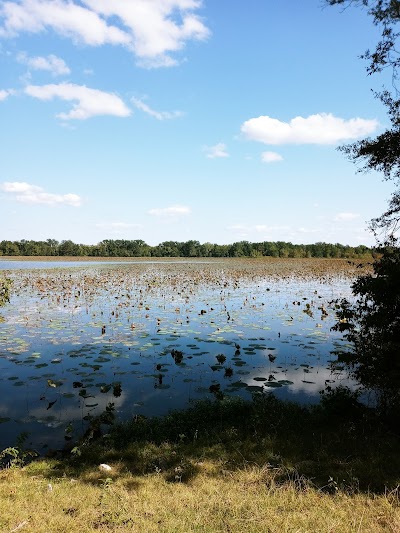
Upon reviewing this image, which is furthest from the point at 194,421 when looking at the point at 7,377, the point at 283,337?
the point at 283,337

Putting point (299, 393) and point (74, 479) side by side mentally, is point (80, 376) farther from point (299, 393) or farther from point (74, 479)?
point (299, 393)

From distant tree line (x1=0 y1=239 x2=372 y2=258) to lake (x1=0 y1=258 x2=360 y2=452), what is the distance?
359 feet

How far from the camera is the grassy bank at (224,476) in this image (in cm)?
462

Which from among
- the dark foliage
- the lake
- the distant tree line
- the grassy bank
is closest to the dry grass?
the grassy bank

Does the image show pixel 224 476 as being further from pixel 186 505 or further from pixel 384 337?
pixel 384 337

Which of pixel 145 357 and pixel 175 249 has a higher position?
pixel 175 249

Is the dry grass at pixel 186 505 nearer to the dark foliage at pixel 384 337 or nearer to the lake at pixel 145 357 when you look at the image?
the lake at pixel 145 357

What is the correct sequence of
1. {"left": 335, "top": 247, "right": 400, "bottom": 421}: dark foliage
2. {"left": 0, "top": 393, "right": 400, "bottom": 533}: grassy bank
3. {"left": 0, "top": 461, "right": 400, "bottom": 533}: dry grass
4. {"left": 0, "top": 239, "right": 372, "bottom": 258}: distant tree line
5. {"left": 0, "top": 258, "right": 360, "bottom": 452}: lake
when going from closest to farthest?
{"left": 0, "top": 461, "right": 400, "bottom": 533}: dry grass < {"left": 0, "top": 393, "right": 400, "bottom": 533}: grassy bank < {"left": 335, "top": 247, "right": 400, "bottom": 421}: dark foliage < {"left": 0, "top": 258, "right": 360, "bottom": 452}: lake < {"left": 0, "top": 239, "right": 372, "bottom": 258}: distant tree line

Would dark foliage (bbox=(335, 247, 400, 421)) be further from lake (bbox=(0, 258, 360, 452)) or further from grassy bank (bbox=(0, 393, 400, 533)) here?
lake (bbox=(0, 258, 360, 452))

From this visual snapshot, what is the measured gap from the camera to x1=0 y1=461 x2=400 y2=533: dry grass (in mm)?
4473

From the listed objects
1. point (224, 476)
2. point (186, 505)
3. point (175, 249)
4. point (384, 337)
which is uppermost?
point (175, 249)

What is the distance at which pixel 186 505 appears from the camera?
200 inches

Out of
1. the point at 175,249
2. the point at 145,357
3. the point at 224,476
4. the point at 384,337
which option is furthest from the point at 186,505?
the point at 175,249

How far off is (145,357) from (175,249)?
130 metres
